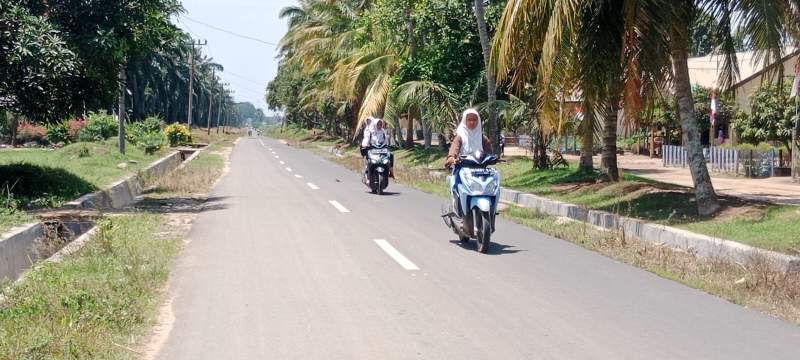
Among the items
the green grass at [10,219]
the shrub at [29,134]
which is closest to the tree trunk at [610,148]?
the green grass at [10,219]

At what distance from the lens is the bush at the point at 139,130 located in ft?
131

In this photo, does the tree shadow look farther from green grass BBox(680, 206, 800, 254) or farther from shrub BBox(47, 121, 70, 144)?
shrub BBox(47, 121, 70, 144)

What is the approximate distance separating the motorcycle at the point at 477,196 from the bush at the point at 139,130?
3091 centimetres

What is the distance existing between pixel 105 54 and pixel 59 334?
413 inches

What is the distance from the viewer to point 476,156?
35.4 ft

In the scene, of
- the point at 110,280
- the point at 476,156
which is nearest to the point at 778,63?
the point at 476,156

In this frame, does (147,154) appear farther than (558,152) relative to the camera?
Yes

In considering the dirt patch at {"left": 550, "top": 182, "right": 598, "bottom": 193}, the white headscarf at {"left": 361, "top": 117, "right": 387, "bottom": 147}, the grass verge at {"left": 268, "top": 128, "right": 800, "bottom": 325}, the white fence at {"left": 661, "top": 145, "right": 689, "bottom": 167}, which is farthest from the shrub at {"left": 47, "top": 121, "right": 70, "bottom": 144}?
the grass verge at {"left": 268, "top": 128, "right": 800, "bottom": 325}

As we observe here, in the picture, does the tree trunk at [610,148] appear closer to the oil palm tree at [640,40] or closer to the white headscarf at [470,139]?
the oil palm tree at [640,40]

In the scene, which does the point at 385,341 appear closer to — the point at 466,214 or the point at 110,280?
the point at 110,280

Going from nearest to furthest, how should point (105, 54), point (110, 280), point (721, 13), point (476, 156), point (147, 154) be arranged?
point (110, 280) < point (476, 156) < point (721, 13) < point (105, 54) < point (147, 154)

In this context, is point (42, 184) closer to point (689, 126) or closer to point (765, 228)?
point (689, 126)

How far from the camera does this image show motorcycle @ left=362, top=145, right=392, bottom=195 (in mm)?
19219

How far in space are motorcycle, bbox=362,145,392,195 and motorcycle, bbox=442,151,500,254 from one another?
832 cm
